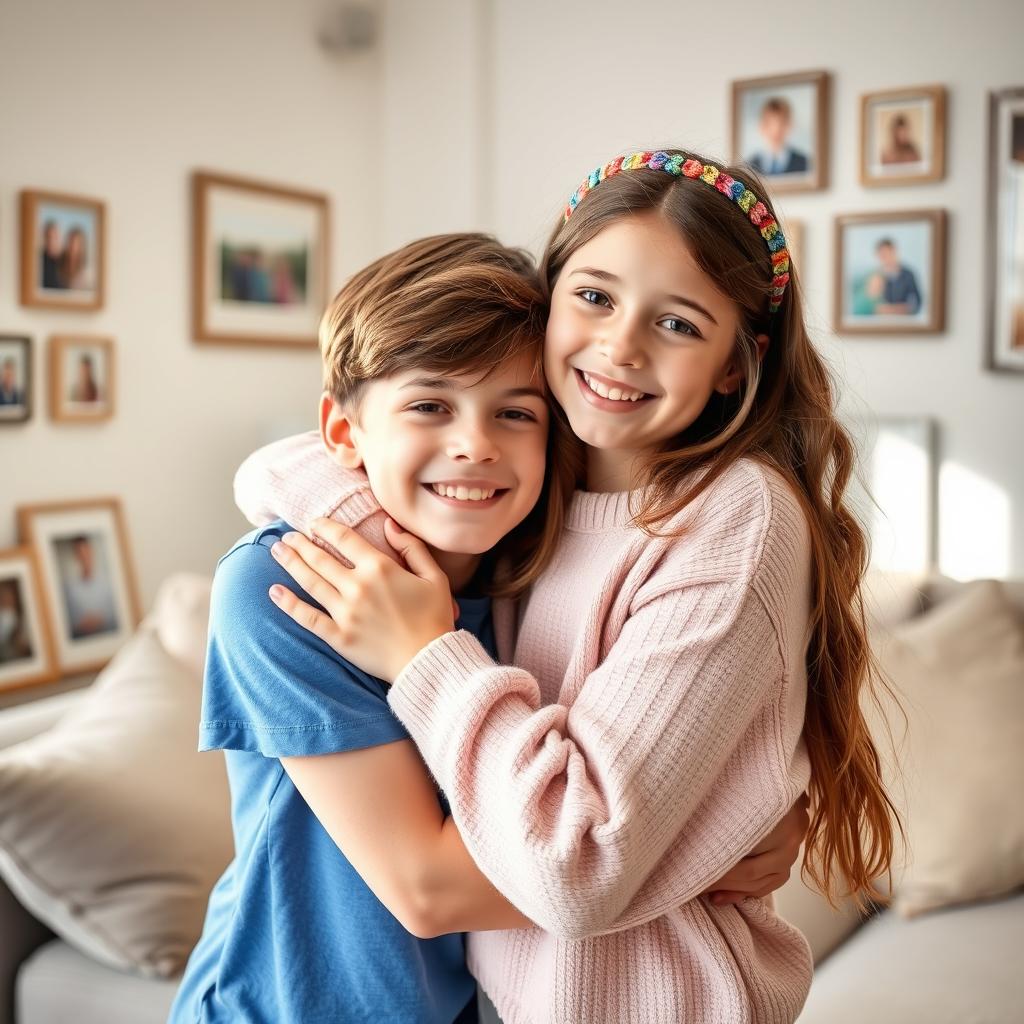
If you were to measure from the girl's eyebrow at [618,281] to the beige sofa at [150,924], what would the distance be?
4.47ft

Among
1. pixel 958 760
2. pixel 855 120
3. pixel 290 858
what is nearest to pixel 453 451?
pixel 290 858

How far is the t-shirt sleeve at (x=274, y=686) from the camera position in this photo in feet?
3.29

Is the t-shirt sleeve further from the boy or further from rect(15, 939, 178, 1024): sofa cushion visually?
rect(15, 939, 178, 1024): sofa cushion

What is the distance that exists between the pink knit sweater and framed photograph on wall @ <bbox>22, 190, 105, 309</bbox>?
2.24 m

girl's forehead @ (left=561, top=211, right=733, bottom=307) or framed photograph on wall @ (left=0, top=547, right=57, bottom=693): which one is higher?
girl's forehead @ (left=561, top=211, right=733, bottom=307)

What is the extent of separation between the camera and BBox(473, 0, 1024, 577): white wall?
3.31 meters

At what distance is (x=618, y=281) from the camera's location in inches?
44.1

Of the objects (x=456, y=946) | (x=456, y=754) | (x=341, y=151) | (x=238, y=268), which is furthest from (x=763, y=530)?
(x=341, y=151)

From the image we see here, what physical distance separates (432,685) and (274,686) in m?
0.14

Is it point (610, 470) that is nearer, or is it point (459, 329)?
point (459, 329)

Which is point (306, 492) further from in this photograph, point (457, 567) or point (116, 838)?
point (116, 838)

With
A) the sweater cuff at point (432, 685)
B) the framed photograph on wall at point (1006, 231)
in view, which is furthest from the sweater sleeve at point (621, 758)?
the framed photograph on wall at point (1006, 231)

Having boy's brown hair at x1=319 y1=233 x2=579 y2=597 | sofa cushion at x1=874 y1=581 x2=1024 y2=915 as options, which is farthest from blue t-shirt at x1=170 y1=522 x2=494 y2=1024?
sofa cushion at x1=874 y1=581 x2=1024 y2=915

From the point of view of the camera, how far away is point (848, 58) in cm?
346
